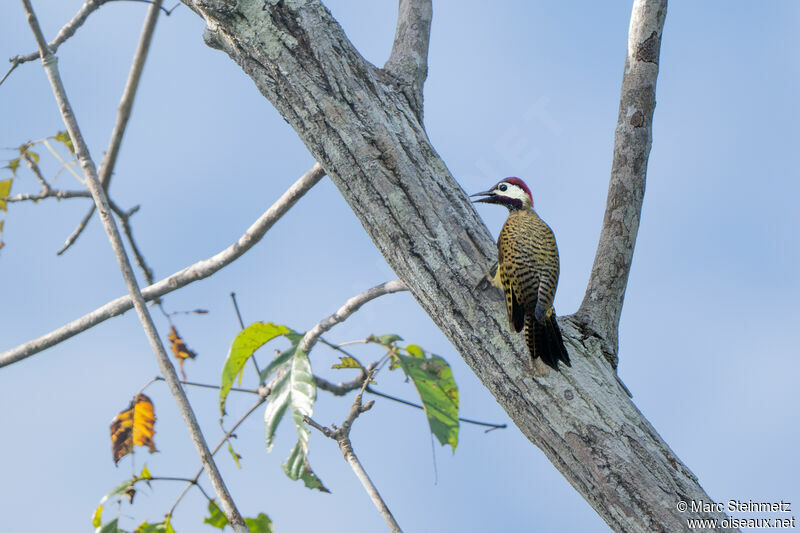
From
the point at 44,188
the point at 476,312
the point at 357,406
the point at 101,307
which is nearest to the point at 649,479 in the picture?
the point at 476,312

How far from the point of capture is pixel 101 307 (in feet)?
13.6

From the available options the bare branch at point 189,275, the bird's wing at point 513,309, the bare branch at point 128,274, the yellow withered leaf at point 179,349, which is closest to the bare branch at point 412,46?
the bare branch at point 189,275

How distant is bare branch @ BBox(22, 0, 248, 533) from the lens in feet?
8.39

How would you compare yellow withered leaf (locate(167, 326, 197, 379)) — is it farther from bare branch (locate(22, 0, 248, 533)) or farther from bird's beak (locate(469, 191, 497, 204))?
bird's beak (locate(469, 191, 497, 204))

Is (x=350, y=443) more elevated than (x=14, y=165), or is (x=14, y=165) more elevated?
(x=14, y=165)

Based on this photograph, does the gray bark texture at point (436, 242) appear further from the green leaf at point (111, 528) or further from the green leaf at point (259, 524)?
the green leaf at point (111, 528)

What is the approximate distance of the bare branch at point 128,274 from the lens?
2557 millimetres

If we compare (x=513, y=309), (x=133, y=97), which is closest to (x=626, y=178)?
(x=513, y=309)

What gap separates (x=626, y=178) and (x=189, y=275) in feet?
7.70

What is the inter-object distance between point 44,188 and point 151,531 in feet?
7.63

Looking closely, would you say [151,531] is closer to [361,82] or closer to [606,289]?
[361,82]

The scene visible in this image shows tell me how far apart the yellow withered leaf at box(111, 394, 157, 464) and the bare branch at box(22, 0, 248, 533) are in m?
0.58

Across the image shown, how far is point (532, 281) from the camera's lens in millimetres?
2971

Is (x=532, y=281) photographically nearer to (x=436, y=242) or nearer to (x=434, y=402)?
(x=436, y=242)
